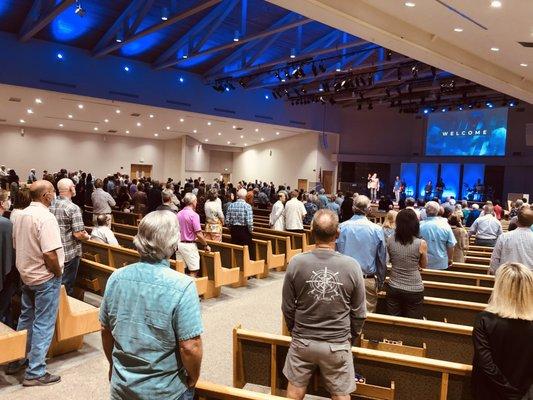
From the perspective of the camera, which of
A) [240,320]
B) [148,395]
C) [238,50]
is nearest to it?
[148,395]

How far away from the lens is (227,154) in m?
25.9

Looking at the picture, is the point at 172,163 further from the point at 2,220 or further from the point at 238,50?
the point at 2,220

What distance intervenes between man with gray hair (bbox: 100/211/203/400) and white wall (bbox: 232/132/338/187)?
67.2 ft

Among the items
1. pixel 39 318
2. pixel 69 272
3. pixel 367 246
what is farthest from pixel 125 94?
pixel 367 246

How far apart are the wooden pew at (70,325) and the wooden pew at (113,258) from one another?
0.80 meters

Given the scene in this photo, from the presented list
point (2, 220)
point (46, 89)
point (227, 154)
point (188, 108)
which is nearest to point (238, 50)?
point (188, 108)

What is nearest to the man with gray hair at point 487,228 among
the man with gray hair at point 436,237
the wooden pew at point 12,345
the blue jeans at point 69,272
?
the man with gray hair at point 436,237

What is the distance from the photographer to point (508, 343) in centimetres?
210

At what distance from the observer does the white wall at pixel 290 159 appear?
2241cm

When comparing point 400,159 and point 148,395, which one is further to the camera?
point 400,159

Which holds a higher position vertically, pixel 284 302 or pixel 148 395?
pixel 284 302

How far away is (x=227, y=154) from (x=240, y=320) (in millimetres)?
21164

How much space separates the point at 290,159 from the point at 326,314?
69.0 ft

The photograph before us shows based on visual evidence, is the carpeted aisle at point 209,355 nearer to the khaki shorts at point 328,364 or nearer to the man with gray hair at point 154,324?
the khaki shorts at point 328,364
